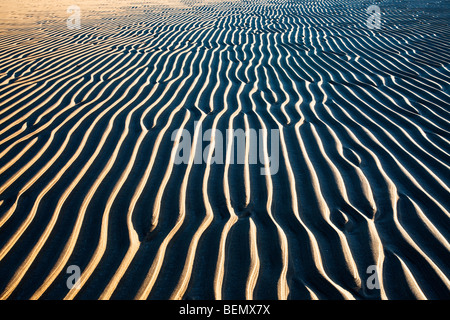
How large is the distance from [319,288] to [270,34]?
280 inches

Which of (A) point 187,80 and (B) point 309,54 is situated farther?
(B) point 309,54

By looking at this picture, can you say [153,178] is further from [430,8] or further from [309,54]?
[430,8]

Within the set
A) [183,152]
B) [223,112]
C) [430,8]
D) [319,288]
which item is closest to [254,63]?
[223,112]

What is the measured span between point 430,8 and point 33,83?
1145 centimetres

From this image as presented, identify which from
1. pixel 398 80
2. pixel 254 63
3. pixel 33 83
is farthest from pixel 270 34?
pixel 33 83

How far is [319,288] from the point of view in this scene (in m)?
1.95

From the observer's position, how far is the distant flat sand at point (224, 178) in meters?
2.04

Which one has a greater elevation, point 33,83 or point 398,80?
point 33,83

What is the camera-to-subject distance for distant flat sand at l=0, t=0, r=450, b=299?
204 centimetres

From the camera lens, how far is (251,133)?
3.53m

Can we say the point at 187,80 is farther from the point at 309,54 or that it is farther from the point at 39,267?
the point at 39,267

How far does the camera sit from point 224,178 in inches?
113

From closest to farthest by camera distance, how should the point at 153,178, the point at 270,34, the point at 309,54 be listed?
1. the point at 153,178
2. the point at 309,54
3. the point at 270,34
